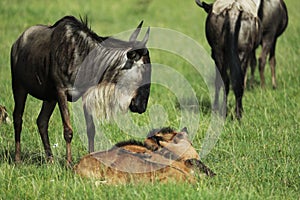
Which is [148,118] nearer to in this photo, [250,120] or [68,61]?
[250,120]

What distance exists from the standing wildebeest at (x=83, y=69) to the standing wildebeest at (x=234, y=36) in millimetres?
2948

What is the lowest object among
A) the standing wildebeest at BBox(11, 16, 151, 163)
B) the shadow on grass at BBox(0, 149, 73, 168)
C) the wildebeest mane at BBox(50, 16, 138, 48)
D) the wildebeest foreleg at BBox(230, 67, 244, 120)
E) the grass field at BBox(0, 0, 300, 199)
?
the shadow on grass at BBox(0, 149, 73, 168)

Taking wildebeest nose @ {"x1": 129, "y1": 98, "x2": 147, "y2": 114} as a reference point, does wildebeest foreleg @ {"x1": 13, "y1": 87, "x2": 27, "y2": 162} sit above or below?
below

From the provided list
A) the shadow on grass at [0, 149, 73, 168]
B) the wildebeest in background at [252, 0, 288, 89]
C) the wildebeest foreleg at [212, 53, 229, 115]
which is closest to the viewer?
the shadow on grass at [0, 149, 73, 168]

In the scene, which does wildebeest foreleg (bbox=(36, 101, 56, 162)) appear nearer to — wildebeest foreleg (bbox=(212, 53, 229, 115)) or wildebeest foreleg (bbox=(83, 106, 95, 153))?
wildebeest foreleg (bbox=(83, 106, 95, 153))

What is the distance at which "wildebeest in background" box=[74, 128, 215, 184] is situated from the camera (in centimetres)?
554

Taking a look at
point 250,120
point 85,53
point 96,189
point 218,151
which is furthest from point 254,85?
point 96,189

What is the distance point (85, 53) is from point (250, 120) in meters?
2.96

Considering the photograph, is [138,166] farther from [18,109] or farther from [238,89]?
[238,89]

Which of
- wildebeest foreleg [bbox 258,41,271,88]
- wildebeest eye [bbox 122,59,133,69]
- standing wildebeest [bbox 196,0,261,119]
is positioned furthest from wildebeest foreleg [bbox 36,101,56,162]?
wildebeest foreleg [bbox 258,41,271,88]

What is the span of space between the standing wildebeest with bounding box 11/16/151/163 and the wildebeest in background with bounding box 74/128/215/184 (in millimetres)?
449

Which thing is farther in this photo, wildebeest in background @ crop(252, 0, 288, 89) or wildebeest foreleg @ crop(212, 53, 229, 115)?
wildebeest in background @ crop(252, 0, 288, 89)

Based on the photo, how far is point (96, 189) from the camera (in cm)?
533

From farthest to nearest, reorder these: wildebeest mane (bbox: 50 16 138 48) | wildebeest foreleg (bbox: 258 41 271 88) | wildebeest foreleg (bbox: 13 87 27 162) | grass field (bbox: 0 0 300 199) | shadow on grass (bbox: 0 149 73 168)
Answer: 1. wildebeest foreleg (bbox: 258 41 271 88)
2. wildebeest foreleg (bbox: 13 87 27 162)
3. shadow on grass (bbox: 0 149 73 168)
4. wildebeest mane (bbox: 50 16 138 48)
5. grass field (bbox: 0 0 300 199)
